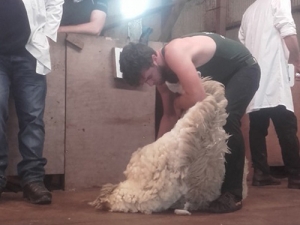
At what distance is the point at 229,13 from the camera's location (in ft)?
15.3

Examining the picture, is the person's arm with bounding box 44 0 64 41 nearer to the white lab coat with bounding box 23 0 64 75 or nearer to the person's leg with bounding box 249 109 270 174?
the white lab coat with bounding box 23 0 64 75

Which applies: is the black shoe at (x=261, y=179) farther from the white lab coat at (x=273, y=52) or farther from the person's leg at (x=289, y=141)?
the white lab coat at (x=273, y=52)

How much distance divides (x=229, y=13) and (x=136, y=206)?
3.37 meters

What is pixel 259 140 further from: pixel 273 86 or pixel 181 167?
pixel 181 167

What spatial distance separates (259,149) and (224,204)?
2.92 feet

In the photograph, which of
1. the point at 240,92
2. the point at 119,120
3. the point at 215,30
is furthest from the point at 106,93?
the point at 215,30

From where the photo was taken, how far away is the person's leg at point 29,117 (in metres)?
1.93

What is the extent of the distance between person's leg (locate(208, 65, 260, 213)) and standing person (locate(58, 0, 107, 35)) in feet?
3.04

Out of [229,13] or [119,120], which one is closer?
[119,120]

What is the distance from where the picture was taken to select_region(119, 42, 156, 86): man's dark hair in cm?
173

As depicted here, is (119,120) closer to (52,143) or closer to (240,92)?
(52,143)

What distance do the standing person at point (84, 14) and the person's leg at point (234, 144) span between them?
3.04ft

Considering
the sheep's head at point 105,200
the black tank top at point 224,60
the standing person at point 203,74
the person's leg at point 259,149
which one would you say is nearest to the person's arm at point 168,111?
the standing person at point 203,74

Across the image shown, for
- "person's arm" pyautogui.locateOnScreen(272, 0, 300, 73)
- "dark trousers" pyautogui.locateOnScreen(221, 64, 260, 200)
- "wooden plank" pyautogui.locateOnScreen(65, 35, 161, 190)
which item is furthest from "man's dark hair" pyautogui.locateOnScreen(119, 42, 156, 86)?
"person's arm" pyautogui.locateOnScreen(272, 0, 300, 73)
